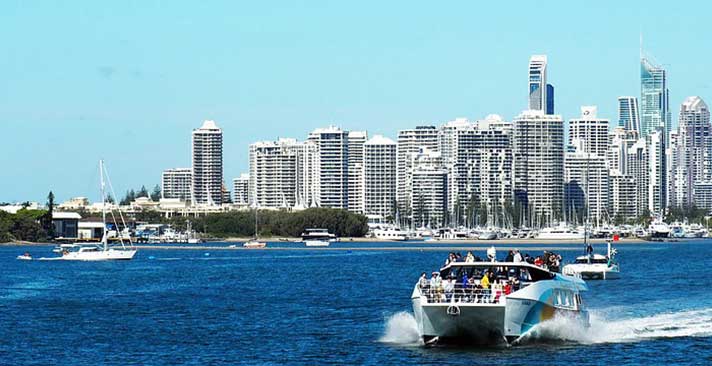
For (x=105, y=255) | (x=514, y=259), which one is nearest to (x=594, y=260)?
(x=514, y=259)

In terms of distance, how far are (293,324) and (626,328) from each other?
47.4 ft

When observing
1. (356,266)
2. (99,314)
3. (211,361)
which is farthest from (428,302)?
(356,266)

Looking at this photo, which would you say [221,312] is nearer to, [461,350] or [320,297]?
[320,297]

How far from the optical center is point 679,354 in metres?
51.1

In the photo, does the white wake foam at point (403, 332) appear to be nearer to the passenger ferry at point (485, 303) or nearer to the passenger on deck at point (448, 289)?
the passenger ferry at point (485, 303)

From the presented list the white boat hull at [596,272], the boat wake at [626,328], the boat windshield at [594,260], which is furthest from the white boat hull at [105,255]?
the boat wake at [626,328]

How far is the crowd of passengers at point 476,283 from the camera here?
47.4m

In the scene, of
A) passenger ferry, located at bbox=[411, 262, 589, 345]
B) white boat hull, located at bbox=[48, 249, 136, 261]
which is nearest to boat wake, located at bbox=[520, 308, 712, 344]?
passenger ferry, located at bbox=[411, 262, 589, 345]

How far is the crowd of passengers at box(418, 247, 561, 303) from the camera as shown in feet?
156

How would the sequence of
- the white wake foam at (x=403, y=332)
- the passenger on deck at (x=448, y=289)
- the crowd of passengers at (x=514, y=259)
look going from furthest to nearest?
the white wake foam at (x=403, y=332)
the crowd of passengers at (x=514, y=259)
the passenger on deck at (x=448, y=289)

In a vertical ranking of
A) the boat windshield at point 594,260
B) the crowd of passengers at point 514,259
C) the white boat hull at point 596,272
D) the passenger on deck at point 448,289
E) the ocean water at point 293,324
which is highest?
the crowd of passengers at point 514,259

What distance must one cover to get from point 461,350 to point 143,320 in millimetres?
22298

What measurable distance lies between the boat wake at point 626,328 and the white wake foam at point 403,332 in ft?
15.1

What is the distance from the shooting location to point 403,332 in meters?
53.6
